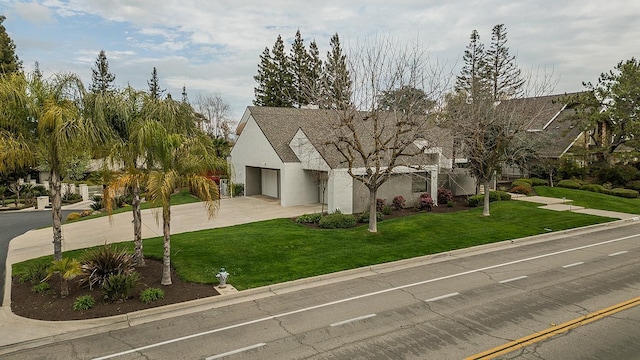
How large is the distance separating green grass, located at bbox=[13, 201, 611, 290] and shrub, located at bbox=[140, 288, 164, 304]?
1433 millimetres

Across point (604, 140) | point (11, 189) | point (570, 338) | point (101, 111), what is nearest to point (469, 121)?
point (570, 338)

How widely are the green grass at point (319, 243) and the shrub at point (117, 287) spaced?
1.92m

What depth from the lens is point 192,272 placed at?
1358 cm

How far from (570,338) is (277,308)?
6830 mm

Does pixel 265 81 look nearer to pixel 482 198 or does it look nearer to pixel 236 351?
pixel 482 198

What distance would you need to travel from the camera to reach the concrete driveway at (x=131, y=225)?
58.2ft

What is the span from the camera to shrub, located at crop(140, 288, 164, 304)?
11.2m

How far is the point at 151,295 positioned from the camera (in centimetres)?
1138

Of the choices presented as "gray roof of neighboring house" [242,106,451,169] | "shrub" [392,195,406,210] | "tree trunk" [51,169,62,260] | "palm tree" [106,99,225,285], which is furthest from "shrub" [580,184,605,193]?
"tree trunk" [51,169,62,260]

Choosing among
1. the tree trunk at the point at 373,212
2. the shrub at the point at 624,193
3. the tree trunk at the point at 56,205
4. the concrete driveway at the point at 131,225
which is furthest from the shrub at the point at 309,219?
the shrub at the point at 624,193

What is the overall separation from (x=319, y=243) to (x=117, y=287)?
8.21 meters

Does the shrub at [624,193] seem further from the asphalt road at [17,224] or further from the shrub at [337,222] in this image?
the asphalt road at [17,224]

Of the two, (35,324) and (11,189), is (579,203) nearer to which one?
(35,324)

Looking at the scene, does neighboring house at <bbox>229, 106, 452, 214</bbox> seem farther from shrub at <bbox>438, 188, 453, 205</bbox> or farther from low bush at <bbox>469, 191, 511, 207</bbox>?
low bush at <bbox>469, 191, 511, 207</bbox>
